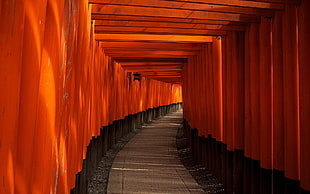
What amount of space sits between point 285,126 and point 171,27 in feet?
9.01

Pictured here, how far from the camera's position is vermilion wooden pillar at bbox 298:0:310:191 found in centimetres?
326

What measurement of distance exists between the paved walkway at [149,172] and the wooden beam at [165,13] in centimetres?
353

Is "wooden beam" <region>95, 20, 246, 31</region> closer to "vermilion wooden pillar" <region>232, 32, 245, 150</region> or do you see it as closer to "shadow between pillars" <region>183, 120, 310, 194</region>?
"vermilion wooden pillar" <region>232, 32, 245, 150</region>

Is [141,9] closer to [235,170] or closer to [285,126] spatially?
[285,126]

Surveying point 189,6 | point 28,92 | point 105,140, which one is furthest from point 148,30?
point 105,140

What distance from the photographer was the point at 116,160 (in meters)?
8.37

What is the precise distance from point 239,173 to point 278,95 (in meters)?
1.94

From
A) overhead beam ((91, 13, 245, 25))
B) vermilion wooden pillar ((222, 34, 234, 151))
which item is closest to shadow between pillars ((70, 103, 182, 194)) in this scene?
overhead beam ((91, 13, 245, 25))

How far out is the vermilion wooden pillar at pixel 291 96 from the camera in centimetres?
359

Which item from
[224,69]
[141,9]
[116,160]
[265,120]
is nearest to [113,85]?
[116,160]

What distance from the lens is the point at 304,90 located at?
332 cm

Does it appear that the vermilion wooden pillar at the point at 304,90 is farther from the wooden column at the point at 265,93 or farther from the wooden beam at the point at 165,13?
the wooden beam at the point at 165,13

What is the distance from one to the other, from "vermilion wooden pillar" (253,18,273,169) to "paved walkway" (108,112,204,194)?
2.06 metres

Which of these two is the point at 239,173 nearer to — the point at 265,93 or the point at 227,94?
the point at 227,94
